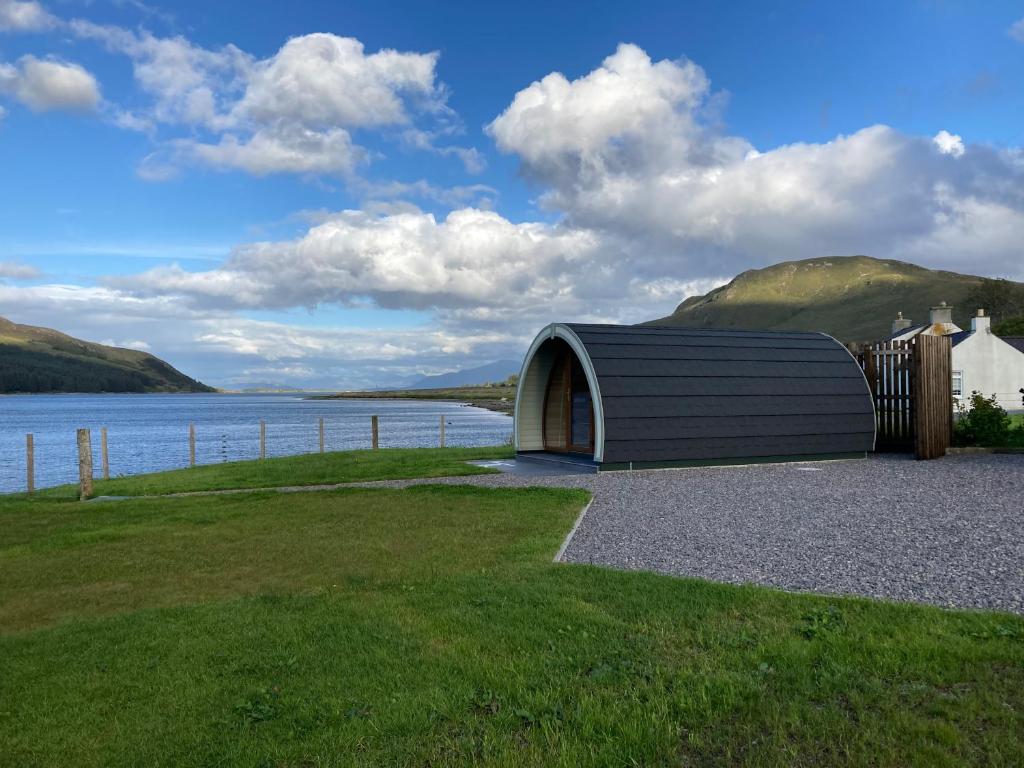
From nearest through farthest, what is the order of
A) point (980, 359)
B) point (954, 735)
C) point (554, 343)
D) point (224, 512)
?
point (954, 735) < point (224, 512) < point (554, 343) < point (980, 359)

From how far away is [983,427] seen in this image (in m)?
17.6

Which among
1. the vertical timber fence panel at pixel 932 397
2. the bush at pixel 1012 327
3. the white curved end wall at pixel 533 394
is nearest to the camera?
the vertical timber fence panel at pixel 932 397

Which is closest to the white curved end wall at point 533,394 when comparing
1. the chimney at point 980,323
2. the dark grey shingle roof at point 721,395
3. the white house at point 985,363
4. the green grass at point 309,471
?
the green grass at point 309,471

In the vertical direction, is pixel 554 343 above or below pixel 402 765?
above

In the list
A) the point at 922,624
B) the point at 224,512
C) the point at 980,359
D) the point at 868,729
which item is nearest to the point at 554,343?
the point at 224,512

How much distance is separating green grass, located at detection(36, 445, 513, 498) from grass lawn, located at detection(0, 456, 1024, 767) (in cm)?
828

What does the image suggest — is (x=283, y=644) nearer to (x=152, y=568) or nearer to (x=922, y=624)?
(x=152, y=568)

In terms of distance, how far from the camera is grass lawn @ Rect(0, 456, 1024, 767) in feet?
12.4

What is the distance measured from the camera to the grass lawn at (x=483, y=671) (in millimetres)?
3773

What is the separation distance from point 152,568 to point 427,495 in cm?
542

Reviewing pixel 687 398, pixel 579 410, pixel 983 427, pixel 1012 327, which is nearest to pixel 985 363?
pixel 983 427

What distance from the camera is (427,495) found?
13055mm

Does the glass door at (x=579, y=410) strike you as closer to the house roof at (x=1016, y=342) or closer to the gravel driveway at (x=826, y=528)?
the gravel driveway at (x=826, y=528)

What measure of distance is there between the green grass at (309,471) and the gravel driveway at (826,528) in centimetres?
230
